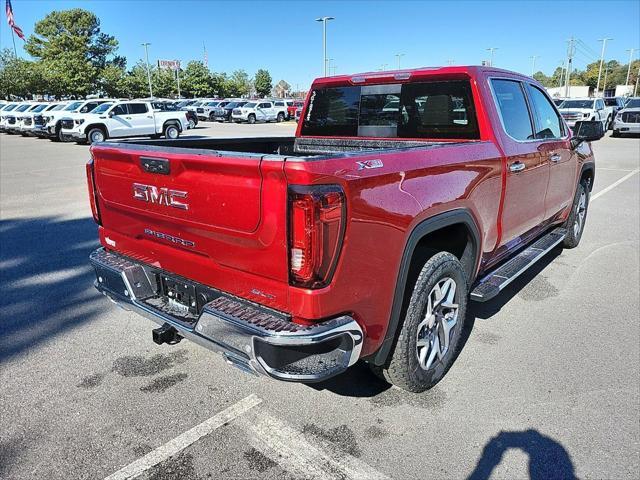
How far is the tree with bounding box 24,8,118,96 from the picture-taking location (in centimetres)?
5304

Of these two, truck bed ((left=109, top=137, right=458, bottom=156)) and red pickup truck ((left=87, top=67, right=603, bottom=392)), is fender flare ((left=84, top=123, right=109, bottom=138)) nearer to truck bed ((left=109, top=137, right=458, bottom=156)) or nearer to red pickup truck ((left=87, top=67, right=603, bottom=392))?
truck bed ((left=109, top=137, right=458, bottom=156))

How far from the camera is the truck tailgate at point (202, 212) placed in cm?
226

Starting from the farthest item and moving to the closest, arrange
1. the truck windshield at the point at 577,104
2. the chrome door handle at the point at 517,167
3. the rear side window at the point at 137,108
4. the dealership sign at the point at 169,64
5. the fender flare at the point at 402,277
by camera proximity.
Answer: the dealership sign at the point at 169,64 < the truck windshield at the point at 577,104 < the rear side window at the point at 137,108 < the chrome door handle at the point at 517,167 < the fender flare at the point at 402,277

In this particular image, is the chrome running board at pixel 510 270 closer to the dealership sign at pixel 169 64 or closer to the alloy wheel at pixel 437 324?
the alloy wheel at pixel 437 324

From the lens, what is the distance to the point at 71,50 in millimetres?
59188

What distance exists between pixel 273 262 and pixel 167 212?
2.72ft

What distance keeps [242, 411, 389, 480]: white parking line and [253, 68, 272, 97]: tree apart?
10461cm

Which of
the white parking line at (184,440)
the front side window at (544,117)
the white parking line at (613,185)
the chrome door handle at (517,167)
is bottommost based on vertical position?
the white parking line at (184,440)

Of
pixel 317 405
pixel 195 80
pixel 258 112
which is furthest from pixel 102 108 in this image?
pixel 195 80

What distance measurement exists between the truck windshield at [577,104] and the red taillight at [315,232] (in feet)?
→ 89.2

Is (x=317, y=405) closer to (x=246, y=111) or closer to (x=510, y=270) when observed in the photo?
(x=510, y=270)

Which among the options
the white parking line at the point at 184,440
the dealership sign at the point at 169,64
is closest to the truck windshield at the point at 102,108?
the white parking line at the point at 184,440

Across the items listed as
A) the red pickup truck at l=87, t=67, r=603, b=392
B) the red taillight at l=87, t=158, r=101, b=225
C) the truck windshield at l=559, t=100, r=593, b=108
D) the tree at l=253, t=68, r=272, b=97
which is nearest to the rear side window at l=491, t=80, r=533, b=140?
the red pickup truck at l=87, t=67, r=603, b=392

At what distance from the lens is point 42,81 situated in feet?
173
